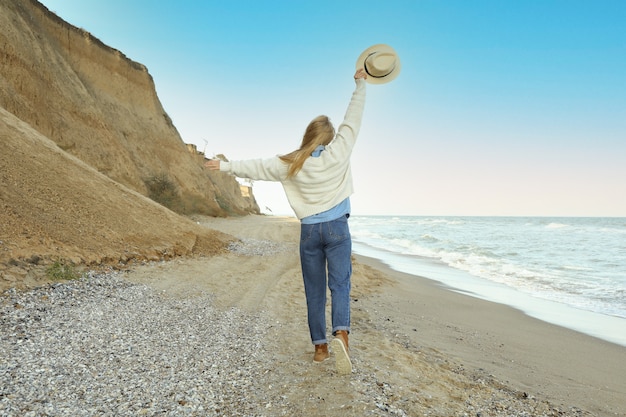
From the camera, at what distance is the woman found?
3.21 metres

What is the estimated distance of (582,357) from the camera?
16.9 feet

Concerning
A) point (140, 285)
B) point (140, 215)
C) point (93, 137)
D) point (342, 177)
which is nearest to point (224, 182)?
point (93, 137)

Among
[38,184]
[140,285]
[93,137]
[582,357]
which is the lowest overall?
[582,357]

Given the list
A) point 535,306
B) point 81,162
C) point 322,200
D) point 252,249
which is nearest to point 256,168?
point 322,200

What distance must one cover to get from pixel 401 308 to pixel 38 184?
24.7ft

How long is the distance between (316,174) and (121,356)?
92.7 inches

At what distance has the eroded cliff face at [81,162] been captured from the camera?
6.80m

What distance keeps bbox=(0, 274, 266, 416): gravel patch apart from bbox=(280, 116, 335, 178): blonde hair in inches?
70.0

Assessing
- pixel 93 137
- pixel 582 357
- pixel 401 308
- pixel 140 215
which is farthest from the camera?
pixel 93 137

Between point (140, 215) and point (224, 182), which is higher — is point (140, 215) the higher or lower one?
the lower one

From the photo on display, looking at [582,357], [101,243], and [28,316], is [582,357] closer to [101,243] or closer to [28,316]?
[28,316]

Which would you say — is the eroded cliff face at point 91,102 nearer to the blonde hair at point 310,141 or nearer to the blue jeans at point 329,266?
the blonde hair at point 310,141

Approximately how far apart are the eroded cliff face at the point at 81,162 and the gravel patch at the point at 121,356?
1278 mm

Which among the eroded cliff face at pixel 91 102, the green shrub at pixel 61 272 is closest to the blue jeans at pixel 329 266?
the green shrub at pixel 61 272
